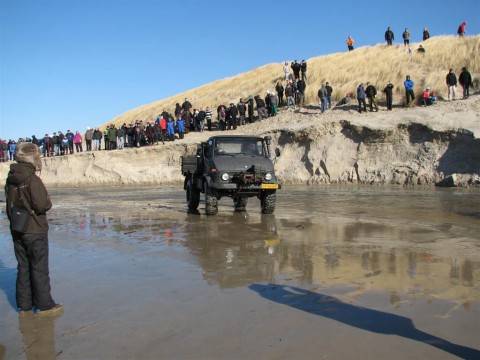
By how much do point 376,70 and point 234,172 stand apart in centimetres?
1996

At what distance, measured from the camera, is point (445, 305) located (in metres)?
A: 4.77

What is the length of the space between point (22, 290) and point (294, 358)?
115 inches

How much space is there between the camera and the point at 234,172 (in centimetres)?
1198

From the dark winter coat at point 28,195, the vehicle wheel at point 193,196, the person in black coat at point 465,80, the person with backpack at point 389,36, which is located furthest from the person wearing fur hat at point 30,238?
the person with backpack at point 389,36

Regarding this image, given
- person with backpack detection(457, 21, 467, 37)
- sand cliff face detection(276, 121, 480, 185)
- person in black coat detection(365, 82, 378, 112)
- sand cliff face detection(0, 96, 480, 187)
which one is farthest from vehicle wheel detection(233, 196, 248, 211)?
person with backpack detection(457, 21, 467, 37)

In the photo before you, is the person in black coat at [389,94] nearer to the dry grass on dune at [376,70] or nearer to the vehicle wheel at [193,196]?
the dry grass on dune at [376,70]

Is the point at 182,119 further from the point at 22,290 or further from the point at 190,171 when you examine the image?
the point at 22,290

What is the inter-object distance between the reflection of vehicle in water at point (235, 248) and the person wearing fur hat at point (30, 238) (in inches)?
76.7

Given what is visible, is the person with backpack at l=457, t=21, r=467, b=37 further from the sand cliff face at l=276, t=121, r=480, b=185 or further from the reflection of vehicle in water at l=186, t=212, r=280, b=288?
the reflection of vehicle in water at l=186, t=212, r=280, b=288

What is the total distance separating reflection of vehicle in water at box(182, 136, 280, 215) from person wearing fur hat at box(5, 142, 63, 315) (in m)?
6.92

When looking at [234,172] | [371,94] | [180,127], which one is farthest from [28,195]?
[180,127]

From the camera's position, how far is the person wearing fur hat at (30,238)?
4.97m

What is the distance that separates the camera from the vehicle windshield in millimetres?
12672

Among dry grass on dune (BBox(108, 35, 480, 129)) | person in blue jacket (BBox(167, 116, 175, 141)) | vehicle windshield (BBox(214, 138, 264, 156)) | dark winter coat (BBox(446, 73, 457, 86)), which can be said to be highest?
dry grass on dune (BBox(108, 35, 480, 129))
